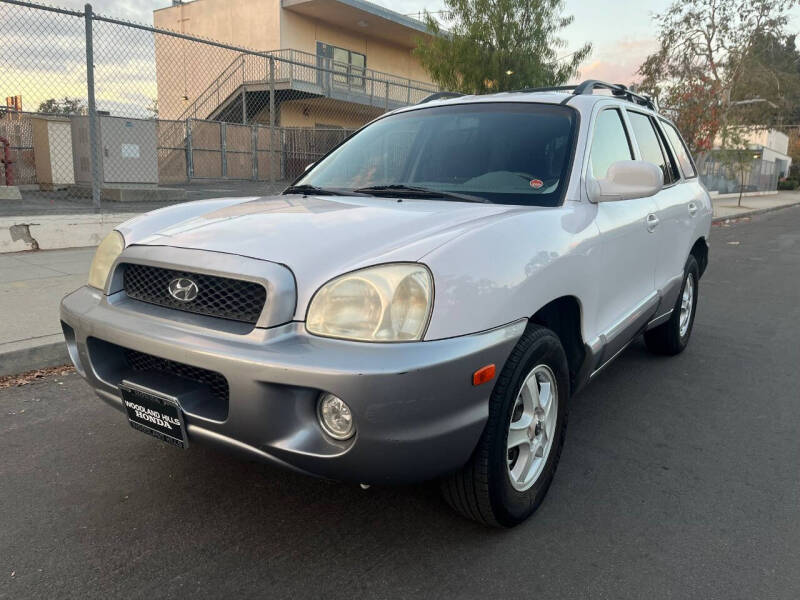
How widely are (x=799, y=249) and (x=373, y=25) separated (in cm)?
1954

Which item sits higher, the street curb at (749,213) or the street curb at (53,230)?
the street curb at (53,230)

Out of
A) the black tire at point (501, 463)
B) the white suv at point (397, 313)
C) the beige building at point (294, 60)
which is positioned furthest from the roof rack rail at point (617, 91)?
the beige building at point (294, 60)

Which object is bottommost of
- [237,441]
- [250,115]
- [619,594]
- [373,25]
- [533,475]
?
[619,594]

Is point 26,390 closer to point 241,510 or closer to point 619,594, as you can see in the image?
point 241,510

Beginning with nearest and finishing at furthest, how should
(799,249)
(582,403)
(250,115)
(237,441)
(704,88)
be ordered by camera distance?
(237,441), (582,403), (799,249), (250,115), (704,88)

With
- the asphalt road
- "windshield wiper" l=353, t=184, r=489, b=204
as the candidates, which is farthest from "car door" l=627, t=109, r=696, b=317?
"windshield wiper" l=353, t=184, r=489, b=204

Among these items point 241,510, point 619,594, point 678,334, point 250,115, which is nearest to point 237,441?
point 241,510

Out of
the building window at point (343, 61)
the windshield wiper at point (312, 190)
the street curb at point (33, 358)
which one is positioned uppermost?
the building window at point (343, 61)

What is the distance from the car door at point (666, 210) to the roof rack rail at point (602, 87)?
149 mm

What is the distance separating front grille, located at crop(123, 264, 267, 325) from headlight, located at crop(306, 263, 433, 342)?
0.22 meters

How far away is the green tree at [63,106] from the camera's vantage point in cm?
830

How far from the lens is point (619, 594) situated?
2193 mm

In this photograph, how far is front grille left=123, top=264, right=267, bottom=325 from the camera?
215 cm

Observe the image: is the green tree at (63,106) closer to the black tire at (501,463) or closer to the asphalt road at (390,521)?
the asphalt road at (390,521)
